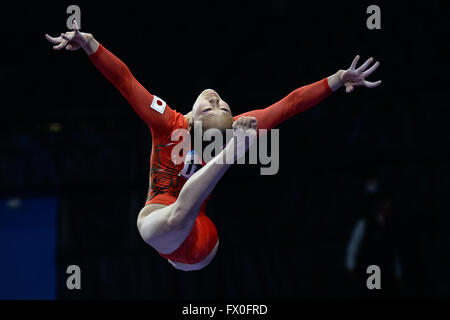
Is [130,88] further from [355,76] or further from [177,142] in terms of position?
[355,76]

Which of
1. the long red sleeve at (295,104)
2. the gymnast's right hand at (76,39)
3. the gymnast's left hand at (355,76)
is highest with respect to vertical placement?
the gymnast's right hand at (76,39)

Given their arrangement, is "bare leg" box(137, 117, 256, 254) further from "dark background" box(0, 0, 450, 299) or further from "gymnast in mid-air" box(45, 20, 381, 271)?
"dark background" box(0, 0, 450, 299)

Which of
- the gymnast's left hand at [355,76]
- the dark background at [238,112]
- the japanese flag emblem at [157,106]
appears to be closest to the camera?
the japanese flag emblem at [157,106]

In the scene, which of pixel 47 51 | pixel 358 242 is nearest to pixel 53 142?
pixel 47 51

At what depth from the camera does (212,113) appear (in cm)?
288

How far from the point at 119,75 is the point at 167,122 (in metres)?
0.32

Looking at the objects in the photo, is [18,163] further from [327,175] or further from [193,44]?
[327,175]

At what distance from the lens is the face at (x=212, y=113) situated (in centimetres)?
286

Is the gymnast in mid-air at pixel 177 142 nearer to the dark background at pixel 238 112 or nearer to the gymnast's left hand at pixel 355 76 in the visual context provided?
the gymnast's left hand at pixel 355 76

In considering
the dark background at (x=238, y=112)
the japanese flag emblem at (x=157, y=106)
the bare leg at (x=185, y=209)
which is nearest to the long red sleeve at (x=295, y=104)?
the japanese flag emblem at (x=157, y=106)

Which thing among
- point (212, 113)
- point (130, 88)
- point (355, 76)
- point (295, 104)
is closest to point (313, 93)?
point (295, 104)

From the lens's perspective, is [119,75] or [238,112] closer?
[119,75]

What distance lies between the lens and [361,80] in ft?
10.3

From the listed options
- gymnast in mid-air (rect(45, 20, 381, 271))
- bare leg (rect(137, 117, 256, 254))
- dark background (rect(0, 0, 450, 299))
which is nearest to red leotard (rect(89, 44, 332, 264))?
gymnast in mid-air (rect(45, 20, 381, 271))
